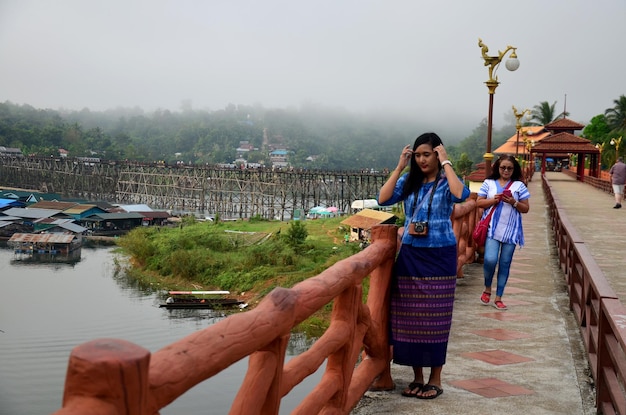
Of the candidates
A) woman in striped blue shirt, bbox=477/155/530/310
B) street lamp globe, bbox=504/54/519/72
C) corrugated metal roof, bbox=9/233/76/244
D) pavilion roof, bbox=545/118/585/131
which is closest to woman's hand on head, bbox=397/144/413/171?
woman in striped blue shirt, bbox=477/155/530/310

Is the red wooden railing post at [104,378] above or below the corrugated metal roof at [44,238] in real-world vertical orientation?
above

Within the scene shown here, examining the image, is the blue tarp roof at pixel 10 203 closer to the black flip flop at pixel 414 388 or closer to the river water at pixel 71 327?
the river water at pixel 71 327

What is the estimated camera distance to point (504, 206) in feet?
17.9

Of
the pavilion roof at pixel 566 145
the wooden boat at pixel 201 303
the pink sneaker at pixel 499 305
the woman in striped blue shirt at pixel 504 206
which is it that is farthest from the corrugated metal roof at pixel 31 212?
the woman in striped blue shirt at pixel 504 206

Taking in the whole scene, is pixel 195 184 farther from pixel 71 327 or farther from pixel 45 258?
pixel 71 327

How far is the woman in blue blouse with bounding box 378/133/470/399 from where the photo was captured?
345 centimetres

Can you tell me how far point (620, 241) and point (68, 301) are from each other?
19931mm

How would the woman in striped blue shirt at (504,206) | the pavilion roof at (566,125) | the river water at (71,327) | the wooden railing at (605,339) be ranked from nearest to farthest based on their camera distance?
the wooden railing at (605,339)
the woman in striped blue shirt at (504,206)
the river water at (71,327)
the pavilion roof at (566,125)

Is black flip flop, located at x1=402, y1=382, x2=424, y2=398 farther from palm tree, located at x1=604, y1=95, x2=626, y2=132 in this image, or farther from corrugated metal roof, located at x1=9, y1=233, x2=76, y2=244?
palm tree, located at x1=604, y1=95, x2=626, y2=132

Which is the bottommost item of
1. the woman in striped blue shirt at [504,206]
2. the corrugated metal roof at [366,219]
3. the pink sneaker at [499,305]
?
the corrugated metal roof at [366,219]

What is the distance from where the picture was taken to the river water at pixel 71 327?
14367 mm

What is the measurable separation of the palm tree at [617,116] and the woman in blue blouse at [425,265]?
44.2m

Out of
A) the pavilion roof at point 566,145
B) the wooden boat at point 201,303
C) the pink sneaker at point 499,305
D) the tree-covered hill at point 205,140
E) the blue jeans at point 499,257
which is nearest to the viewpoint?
the blue jeans at point 499,257

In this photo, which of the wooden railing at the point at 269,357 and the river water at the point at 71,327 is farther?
the river water at the point at 71,327
